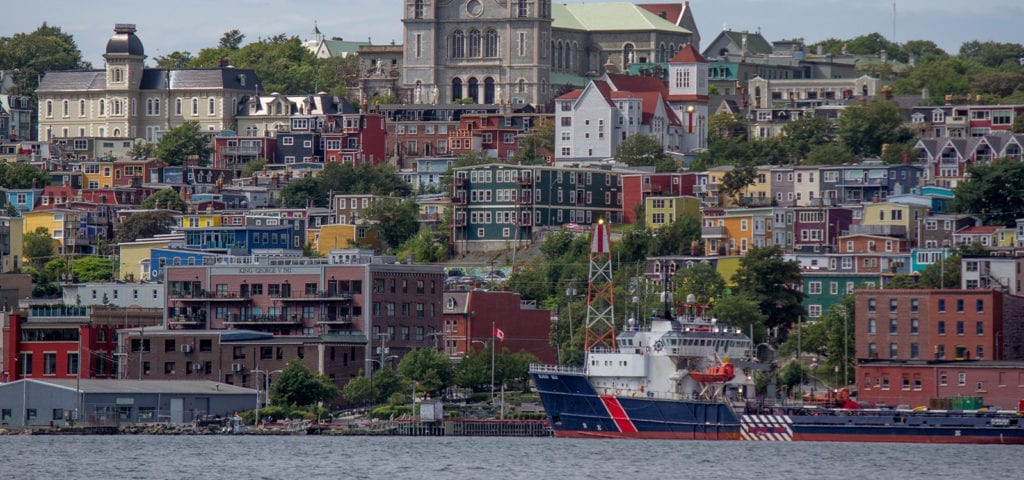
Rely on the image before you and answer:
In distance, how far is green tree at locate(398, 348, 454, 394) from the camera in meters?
130

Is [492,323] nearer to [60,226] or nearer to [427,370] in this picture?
[427,370]

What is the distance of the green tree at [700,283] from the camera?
146375 mm

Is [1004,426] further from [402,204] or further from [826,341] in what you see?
[402,204]

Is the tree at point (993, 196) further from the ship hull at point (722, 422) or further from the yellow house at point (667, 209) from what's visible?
the ship hull at point (722, 422)

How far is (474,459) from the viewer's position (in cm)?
10775

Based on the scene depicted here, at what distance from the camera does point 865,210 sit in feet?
545

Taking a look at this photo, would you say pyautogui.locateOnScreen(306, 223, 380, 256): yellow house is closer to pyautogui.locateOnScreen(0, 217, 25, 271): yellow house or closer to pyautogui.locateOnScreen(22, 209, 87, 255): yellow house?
pyautogui.locateOnScreen(22, 209, 87, 255): yellow house

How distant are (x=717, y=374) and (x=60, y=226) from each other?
8123 cm

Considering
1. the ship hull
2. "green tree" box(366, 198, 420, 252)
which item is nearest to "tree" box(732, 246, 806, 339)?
Answer: the ship hull

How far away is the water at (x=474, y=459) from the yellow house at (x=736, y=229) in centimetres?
4533

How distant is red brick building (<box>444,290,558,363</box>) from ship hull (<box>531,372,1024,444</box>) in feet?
78.8

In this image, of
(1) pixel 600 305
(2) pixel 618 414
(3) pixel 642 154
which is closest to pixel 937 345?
(2) pixel 618 414

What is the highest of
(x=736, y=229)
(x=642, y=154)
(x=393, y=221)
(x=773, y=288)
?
(x=642, y=154)

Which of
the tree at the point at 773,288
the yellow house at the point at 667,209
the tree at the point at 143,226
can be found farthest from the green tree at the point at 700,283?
the tree at the point at 143,226
